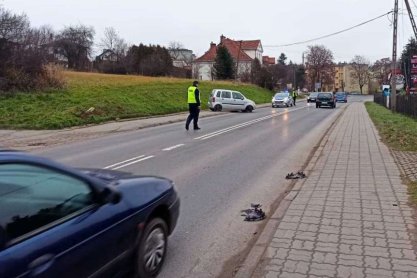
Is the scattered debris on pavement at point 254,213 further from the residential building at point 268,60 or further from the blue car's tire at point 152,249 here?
the residential building at point 268,60

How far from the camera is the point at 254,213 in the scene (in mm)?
6215

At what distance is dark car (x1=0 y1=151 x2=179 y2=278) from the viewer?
2.73 m

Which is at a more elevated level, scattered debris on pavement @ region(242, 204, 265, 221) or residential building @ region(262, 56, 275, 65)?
residential building @ region(262, 56, 275, 65)

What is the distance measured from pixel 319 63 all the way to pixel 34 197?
354 feet

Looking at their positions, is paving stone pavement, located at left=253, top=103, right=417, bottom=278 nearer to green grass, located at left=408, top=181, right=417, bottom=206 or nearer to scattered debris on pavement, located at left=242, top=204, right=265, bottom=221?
green grass, located at left=408, top=181, right=417, bottom=206

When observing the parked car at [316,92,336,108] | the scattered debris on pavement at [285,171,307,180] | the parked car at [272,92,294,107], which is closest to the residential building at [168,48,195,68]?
the parked car at [272,92,294,107]

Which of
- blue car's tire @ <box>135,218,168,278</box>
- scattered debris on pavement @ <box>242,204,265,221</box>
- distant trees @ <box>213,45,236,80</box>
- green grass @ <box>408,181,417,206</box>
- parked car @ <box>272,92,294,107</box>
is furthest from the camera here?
distant trees @ <box>213,45,236,80</box>

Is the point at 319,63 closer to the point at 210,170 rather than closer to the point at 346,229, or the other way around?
the point at 210,170

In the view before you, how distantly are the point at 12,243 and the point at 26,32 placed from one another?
30411mm

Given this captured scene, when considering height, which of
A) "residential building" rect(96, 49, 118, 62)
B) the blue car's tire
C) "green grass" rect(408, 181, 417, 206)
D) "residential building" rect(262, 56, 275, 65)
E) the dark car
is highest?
"residential building" rect(262, 56, 275, 65)

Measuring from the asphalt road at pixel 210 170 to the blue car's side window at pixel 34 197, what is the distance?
4.44 feet

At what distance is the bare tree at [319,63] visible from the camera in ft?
349

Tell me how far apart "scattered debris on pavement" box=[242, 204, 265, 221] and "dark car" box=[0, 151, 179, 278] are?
1991mm

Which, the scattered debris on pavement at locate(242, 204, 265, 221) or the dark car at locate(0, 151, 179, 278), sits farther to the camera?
the scattered debris on pavement at locate(242, 204, 265, 221)
